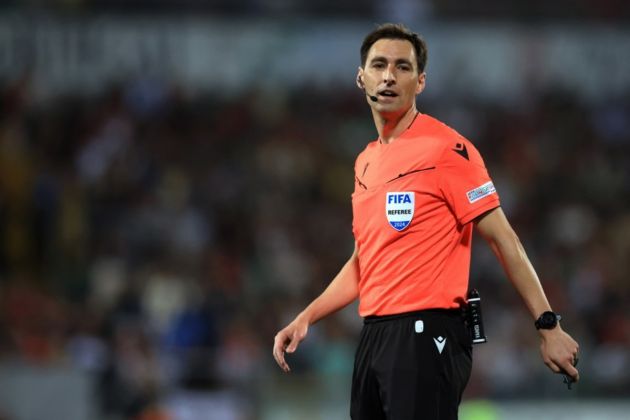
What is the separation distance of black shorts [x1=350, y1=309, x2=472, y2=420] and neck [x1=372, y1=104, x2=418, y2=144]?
2.35ft

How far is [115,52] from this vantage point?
14453 millimetres

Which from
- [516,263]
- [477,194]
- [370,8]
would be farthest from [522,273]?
[370,8]

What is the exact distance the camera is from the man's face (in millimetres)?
4211

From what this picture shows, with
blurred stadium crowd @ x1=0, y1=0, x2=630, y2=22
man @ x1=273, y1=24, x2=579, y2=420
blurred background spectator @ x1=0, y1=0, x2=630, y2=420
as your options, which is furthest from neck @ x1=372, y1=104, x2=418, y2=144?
blurred stadium crowd @ x1=0, y1=0, x2=630, y2=22

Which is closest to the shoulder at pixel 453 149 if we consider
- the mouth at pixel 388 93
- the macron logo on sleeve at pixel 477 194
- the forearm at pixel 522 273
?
the macron logo on sleeve at pixel 477 194

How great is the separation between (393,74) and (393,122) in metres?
0.21

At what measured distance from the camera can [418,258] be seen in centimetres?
405

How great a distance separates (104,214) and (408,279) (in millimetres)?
8505

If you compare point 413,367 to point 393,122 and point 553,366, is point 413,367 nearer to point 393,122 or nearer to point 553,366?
point 553,366

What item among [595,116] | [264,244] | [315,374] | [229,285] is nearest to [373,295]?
[315,374]

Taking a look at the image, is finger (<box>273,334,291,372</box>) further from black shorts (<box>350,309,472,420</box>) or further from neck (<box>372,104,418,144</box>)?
neck (<box>372,104,418,144</box>)

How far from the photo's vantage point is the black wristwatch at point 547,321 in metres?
3.86

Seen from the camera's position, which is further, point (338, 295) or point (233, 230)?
point (233, 230)

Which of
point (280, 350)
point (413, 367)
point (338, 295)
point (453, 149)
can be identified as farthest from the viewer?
point (338, 295)
